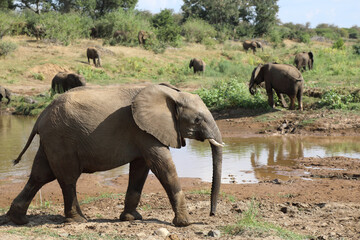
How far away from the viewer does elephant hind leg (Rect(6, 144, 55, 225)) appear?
6.11 metres

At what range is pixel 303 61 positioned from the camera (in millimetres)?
26938

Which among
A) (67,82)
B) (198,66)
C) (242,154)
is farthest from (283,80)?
(198,66)

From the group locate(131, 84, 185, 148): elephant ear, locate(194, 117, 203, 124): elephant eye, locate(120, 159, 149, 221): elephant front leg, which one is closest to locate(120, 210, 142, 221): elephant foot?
locate(120, 159, 149, 221): elephant front leg

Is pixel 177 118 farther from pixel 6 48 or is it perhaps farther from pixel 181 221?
pixel 6 48

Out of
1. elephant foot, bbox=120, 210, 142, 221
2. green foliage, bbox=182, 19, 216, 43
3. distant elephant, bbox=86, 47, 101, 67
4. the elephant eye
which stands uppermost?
green foliage, bbox=182, 19, 216, 43

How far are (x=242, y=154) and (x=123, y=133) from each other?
21.4 feet

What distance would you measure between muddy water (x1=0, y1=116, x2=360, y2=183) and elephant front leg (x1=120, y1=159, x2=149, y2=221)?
9.99 feet

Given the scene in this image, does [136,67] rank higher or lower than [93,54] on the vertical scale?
lower

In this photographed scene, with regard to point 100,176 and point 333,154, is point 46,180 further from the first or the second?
point 333,154

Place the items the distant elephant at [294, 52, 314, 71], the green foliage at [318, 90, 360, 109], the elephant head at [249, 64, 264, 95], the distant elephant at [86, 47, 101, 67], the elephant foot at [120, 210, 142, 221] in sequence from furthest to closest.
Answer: the distant elephant at [86, 47, 101, 67]
the distant elephant at [294, 52, 314, 71]
the elephant head at [249, 64, 264, 95]
the green foliage at [318, 90, 360, 109]
the elephant foot at [120, 210, 142, 221]

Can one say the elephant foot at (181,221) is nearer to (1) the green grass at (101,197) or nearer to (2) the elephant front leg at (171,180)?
(2) the elephant front leg at (171,180)

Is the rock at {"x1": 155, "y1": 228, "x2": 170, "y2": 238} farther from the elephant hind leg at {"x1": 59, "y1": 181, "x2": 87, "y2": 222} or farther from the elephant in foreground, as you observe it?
the elephant hind leg at {"x1": 59, "y1": 181, "x2": 87, "y2": 222}

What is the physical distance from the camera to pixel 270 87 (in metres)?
17.3

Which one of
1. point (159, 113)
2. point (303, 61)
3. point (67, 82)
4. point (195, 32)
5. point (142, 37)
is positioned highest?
point (195, 32)
